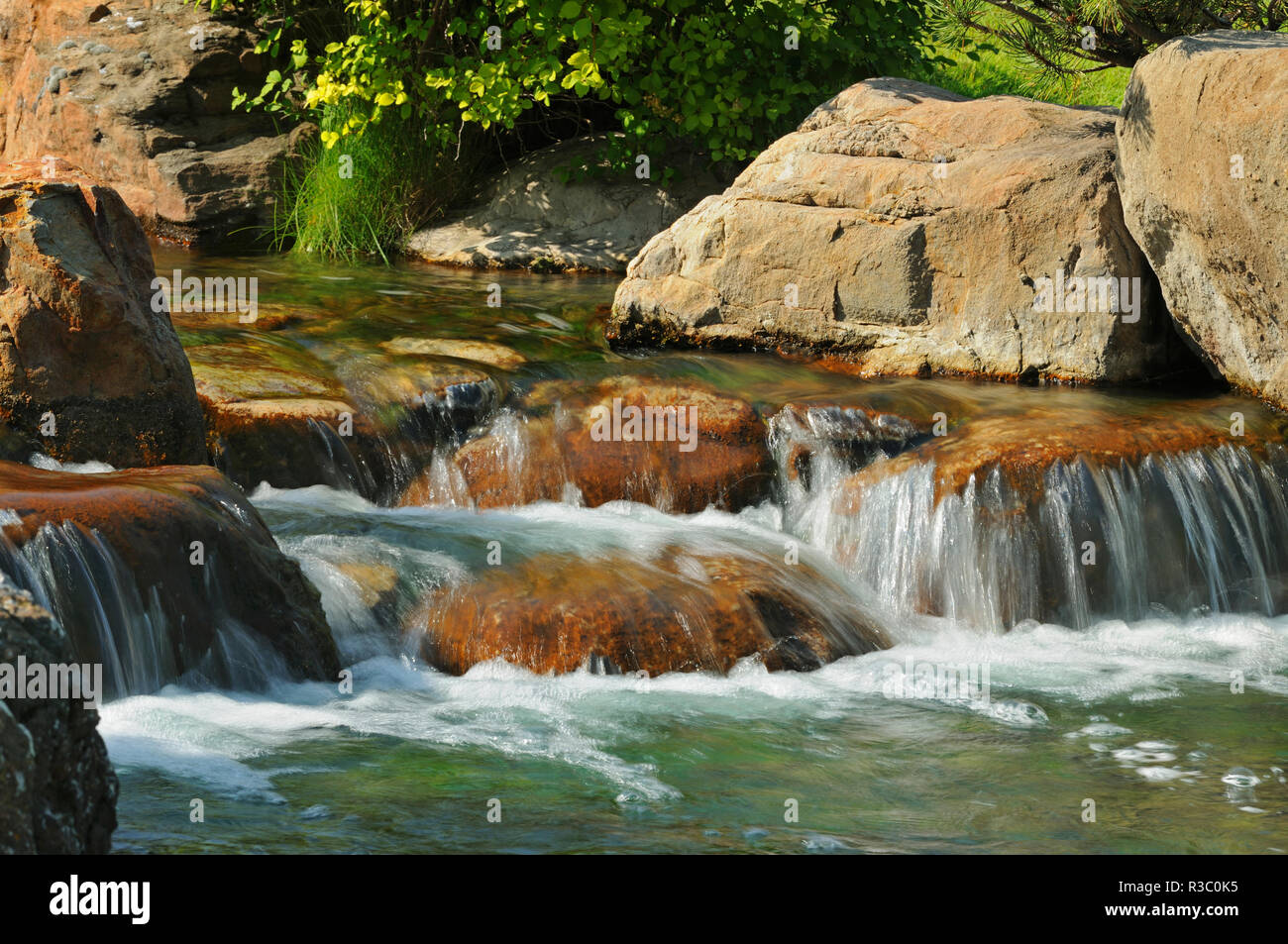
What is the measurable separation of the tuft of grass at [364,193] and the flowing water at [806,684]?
318cm

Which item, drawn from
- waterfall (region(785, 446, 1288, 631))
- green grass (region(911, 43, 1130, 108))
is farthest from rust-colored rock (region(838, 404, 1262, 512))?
green grass (region(911, 43, 1130, 108))

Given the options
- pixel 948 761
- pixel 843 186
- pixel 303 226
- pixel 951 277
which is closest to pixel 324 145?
pixel 303 226

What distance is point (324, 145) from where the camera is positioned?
1194 centimetres

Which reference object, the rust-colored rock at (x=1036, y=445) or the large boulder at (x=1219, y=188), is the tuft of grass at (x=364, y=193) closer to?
the rust-colored rock at (x=1036, y=445)

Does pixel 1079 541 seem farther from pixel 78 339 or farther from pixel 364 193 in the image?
pixel 364 193

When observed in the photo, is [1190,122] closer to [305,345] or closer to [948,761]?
[948,761]

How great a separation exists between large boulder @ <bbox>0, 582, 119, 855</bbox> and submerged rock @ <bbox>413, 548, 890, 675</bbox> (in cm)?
268

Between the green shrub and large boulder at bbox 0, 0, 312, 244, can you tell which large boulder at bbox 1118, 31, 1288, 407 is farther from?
large boulder at bbox 0, 0, 312, 244

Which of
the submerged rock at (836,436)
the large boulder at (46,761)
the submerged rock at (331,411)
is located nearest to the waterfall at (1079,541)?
the submerged rock at (836,436)

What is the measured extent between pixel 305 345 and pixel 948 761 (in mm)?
4665

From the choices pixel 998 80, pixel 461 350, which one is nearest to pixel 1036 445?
pixel 461 350

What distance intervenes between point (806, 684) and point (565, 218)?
7132 mm

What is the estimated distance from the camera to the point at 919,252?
327 inches

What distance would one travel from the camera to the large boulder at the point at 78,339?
5926mm
